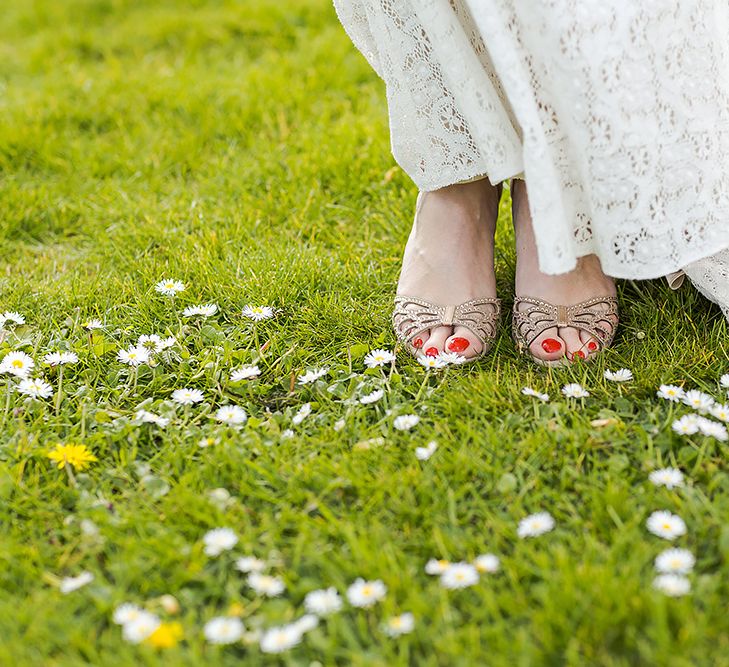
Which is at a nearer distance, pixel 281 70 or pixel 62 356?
pixel 62 356

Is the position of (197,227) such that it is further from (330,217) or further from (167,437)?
(167,437)

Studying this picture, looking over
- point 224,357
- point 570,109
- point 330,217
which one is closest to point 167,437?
point 224,357

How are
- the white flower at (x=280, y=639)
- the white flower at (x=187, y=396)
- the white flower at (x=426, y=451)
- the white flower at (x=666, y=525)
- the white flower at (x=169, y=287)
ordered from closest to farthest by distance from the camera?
the white flower at (x=280, y=639) < the white flower at (x=666, y=525) < the white flower at (x=426, y=451) < the white flower at (x=187, y=396) < the white flower at (x=169, y=287)

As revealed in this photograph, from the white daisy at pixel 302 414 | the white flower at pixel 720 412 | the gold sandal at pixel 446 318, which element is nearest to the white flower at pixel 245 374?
the white daisy at pixel 302 414

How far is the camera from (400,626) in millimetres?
A: 1067

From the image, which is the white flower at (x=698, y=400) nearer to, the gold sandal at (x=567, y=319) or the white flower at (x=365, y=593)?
the gold sandal at (x=567, y=319)

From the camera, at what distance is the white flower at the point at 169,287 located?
1891 millimetres

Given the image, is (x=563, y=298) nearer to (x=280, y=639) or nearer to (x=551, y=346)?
(x=551, y=346)

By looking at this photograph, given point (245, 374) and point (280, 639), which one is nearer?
point (280, 639)

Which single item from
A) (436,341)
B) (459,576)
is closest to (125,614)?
(459,576)

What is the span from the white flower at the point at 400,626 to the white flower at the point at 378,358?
61 cm

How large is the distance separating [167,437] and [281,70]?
1.97 meters

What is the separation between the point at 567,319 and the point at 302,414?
52 centimetres

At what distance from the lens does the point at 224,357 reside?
1.67m
